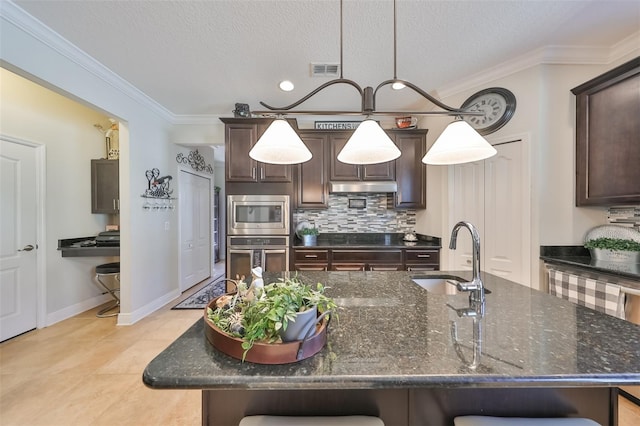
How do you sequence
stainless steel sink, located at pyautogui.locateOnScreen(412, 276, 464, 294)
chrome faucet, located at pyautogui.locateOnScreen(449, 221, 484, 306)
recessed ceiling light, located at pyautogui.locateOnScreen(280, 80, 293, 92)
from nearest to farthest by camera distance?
1. chrome faucet, located at pyautogui.locateOnScreen(449, 221, 484, 306)
2. stainless steel sink, located at pyautogui.locateOnScreen(412, 276, 464, 294)
3. recessed ceiling light, located at pyautogui.locateOnScreen(280, 80, 293, 92)

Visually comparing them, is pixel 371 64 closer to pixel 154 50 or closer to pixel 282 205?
pixel 282 205

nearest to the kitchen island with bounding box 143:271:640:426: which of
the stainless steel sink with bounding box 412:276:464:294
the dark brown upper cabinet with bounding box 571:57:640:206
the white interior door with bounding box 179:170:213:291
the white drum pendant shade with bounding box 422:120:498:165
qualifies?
the stainless steel sink with bounding box 412:276:464:294

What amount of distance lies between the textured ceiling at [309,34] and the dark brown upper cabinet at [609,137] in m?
0.45

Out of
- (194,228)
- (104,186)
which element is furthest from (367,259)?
(104,186)

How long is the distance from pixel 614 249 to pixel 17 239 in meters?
5.53

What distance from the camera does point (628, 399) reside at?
65.4 inches

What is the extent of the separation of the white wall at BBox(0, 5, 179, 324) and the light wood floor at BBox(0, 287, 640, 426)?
17.7 inches

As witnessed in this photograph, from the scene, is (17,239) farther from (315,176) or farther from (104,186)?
(315,176)

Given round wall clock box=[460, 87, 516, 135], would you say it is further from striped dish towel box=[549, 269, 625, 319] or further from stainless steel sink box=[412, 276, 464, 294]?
stainless steel sink box=[412, 276, 464, 294]

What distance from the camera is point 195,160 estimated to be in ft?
13.3

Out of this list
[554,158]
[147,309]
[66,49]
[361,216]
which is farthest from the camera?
[361,216]

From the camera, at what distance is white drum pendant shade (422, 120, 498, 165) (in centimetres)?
113

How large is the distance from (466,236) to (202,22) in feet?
10.3

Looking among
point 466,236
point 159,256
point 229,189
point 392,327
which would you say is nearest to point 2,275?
point 159,256
